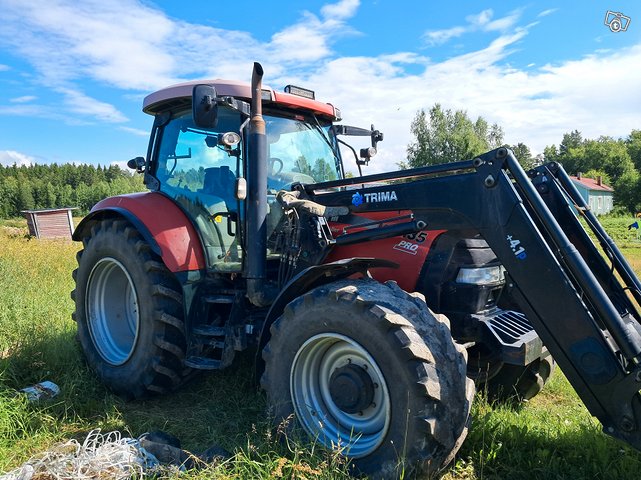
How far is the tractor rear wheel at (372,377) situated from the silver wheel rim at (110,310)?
203 cm

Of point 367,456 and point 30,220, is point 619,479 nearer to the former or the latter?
point 367,456

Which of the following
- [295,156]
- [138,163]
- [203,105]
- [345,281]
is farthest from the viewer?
[138,163]

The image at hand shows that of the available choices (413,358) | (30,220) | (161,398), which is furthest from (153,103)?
(30,220)

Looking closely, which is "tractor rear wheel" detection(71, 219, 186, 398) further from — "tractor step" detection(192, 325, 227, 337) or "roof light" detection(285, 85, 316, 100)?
"roof light" detection(285, 85, 316, 100)

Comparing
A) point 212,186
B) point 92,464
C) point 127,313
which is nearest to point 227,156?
point 212,186

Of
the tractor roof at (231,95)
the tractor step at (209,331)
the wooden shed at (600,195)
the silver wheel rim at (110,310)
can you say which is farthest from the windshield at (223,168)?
the wooden shed at (600,195)

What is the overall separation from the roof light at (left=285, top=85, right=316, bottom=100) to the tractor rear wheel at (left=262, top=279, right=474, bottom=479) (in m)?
1.95

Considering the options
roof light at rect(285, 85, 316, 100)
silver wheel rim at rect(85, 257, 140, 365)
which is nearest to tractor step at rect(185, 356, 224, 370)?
silver wheel rim at rect(85, 257, 140, 365)

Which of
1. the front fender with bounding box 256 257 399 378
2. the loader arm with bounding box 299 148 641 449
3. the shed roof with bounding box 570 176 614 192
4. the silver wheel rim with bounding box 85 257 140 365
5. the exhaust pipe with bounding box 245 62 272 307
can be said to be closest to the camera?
the loader arm with bounding box 299 148 641 449

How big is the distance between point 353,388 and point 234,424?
1.28m

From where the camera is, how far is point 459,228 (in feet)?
10.1

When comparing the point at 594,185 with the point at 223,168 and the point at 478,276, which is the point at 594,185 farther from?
the point at 223,168

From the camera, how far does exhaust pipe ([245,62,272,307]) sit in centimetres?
365

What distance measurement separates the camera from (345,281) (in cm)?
308
